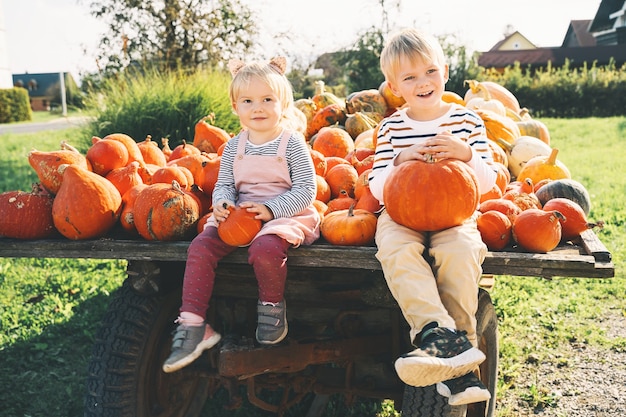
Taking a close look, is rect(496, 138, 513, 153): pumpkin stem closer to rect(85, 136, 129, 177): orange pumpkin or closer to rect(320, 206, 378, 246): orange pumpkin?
rect(320, 206, 378, 246): orange pumpkin

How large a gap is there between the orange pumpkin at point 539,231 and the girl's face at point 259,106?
3.73ft

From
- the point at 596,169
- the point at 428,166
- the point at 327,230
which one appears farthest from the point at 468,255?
the point at 596,169

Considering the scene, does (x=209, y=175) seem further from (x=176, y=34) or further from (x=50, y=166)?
(x=176, y=34)

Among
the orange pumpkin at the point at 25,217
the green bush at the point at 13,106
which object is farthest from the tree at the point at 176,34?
the green bush at the point at 13,106

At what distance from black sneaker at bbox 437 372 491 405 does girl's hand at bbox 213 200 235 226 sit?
1038mm

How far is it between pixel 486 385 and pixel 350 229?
2.93ft

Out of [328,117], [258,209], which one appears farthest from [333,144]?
[258,209]

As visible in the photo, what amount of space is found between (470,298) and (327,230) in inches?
25.5

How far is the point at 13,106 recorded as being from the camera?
28047 mm

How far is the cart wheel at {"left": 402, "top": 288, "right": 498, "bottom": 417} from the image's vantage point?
214 centimetres

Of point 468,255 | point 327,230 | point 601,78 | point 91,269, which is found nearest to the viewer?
point 468,255

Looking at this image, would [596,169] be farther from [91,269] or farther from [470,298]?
[470,298]

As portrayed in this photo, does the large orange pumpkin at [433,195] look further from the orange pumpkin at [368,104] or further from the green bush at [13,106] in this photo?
the green bush at [13,106]

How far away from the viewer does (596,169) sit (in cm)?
959
